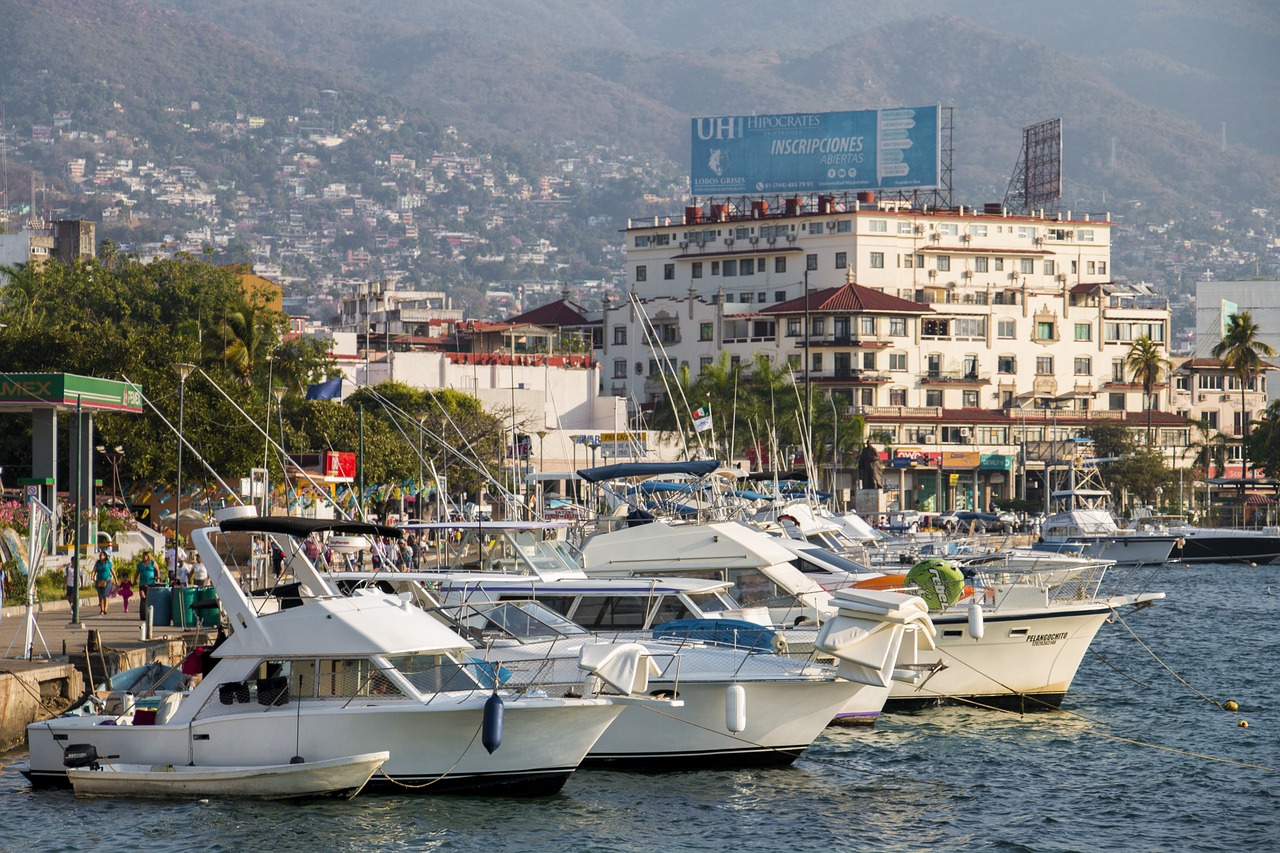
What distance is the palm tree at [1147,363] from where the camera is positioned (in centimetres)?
13038

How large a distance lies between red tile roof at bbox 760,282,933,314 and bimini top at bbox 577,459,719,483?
8856cm

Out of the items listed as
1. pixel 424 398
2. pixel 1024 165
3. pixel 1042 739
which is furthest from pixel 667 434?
pixel 1042 739

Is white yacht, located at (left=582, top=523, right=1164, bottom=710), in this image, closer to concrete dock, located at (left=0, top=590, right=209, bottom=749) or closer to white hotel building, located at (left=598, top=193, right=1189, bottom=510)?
concrete dock, located at (left=0, top=590, right=209, bottom=749)

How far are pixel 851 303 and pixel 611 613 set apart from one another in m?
98.9

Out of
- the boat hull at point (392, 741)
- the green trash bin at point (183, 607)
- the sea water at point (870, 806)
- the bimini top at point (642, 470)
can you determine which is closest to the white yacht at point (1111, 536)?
the bimini top at point (642, 470)

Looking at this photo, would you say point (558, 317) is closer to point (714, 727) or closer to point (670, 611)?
point (670, 611)

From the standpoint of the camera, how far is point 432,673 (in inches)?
979

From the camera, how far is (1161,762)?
3098 cm

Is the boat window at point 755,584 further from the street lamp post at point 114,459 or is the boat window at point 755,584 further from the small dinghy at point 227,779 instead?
the street lamp post at point 114,459

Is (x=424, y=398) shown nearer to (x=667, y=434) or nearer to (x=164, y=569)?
(x=667, y=434)

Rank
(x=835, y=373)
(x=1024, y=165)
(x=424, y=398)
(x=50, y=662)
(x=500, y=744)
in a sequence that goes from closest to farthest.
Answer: (x=500, y=744) < (x=50, y=662) < (x=424, y=398) < (x=835, y=373) < (x=1024, y=165)

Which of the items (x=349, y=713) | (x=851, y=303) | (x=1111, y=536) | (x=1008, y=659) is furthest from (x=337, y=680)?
(x=851, y=303)

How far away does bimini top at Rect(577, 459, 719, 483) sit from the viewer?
38688mm

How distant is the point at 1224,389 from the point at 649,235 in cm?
5100
